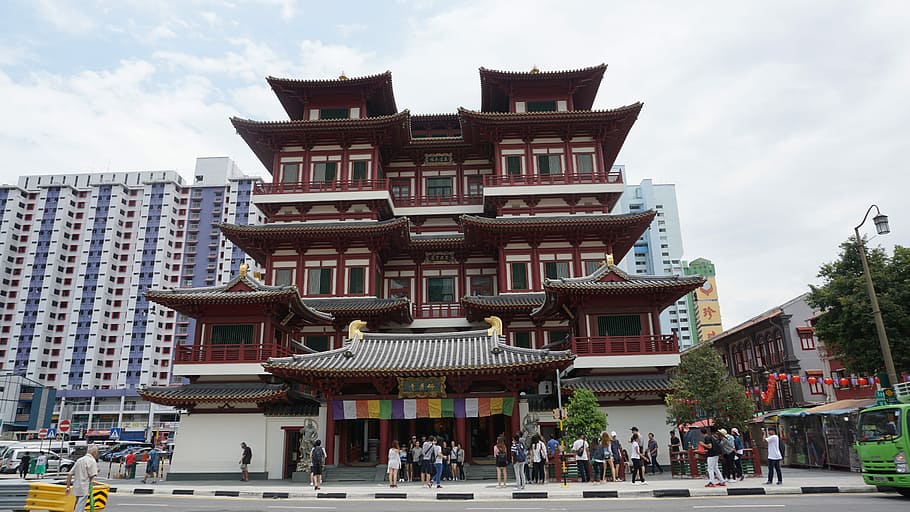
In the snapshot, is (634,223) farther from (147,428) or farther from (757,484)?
(147,428)

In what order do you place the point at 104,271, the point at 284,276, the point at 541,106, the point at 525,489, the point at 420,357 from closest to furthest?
1. the point at 525,489
2. the point at 420,357
3. the point at 284,276
4. the point at 541,106
5. the point at 104,271

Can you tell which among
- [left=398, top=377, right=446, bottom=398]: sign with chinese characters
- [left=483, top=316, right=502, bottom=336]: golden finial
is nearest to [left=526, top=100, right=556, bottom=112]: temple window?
[left=483, top=316, right=502, bottom=336]: golden finial

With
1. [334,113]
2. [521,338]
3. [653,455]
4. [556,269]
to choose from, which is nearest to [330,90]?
[334,113]

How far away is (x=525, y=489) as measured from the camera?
20.1 metres

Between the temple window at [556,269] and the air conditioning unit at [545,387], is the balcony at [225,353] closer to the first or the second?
the air conditioning unit at [545,387]

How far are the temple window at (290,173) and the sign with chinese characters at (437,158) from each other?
9252 millimetres

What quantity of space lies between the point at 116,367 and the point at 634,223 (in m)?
96.3

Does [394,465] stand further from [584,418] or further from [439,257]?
[439,257]

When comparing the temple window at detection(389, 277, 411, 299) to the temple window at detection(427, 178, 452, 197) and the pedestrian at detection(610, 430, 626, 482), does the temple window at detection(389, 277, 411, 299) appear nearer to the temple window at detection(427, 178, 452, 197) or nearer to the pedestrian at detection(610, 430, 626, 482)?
the temple window at detection(427, 178, 452, 197)

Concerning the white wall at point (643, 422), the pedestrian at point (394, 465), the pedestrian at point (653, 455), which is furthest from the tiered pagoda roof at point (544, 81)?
the pedestrian at point (394, 465)

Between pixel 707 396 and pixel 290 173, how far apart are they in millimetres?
29044

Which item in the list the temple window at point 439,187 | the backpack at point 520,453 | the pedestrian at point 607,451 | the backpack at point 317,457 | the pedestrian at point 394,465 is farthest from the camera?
the temple window at point 439,187

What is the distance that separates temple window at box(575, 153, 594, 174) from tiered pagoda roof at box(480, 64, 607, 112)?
4832 millimetres

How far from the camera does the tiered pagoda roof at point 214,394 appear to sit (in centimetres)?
2714
